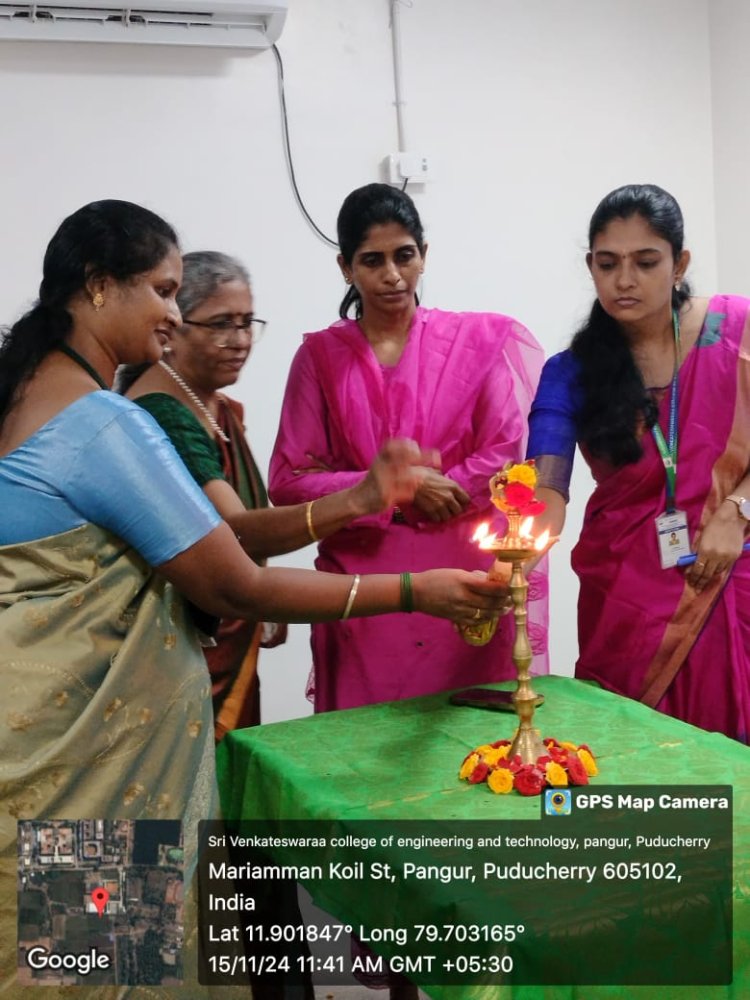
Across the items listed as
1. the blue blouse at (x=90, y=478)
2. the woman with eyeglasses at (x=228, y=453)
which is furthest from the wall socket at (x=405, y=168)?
the blue blouse at (x=90, y=478)

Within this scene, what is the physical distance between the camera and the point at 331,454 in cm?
269

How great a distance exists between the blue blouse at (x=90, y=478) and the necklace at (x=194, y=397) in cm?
91

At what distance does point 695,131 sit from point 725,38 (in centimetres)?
35

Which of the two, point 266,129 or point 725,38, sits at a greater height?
point 725,38

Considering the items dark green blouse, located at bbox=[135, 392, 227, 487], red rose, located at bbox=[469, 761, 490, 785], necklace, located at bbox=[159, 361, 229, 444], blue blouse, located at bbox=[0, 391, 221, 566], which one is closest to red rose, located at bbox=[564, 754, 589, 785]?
red rose, located at bbox=[469, 761, 490, 785]

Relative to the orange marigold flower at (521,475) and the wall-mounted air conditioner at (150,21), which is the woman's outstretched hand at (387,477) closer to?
the orange marigold flower at (521,475)

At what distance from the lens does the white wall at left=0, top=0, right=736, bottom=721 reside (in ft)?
11.8

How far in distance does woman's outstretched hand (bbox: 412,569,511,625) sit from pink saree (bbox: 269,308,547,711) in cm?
71

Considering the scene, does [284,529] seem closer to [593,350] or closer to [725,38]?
[593,350]

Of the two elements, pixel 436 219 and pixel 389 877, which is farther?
pixel 436 219

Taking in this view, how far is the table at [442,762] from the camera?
1457mm

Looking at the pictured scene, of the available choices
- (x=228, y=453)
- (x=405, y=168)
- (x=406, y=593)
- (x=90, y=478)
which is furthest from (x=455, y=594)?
(x=405, y=168)

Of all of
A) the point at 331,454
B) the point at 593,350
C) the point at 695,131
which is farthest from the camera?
the point at 695,131

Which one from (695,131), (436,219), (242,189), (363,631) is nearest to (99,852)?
(363,631)
